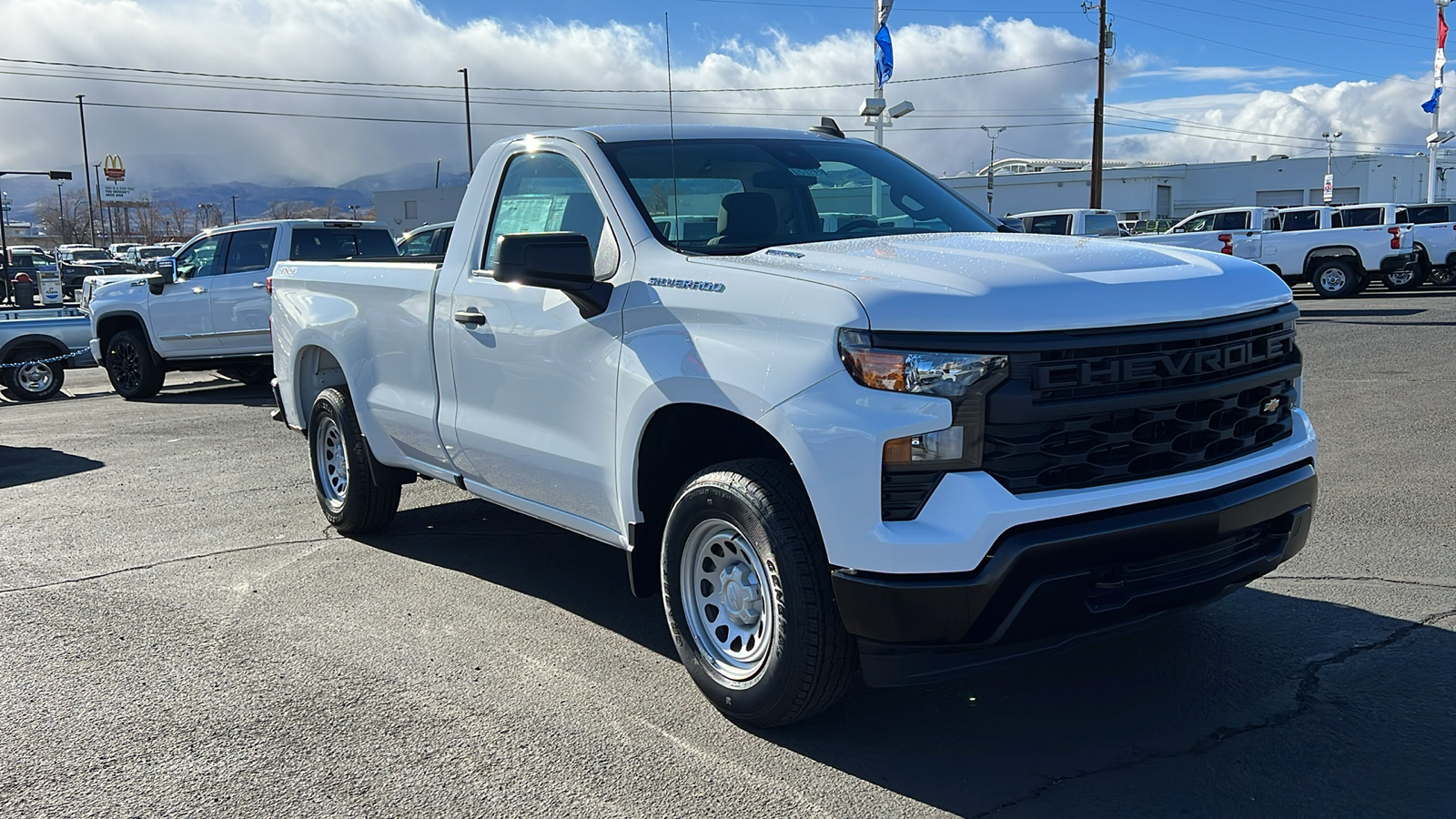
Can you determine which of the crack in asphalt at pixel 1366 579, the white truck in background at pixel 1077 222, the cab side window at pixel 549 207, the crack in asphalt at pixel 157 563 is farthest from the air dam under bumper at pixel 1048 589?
the white truck in background at pixel 1077 222

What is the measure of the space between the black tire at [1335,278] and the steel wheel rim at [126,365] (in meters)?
20.7

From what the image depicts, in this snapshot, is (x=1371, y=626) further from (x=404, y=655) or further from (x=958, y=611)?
(x=404, y=655)

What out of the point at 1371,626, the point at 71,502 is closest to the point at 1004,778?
the point at 1371,626

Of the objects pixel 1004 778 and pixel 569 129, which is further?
pixel 569 129

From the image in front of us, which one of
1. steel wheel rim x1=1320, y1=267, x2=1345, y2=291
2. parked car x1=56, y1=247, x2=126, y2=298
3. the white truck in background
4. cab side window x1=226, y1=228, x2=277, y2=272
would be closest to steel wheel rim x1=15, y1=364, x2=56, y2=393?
cab side window x1=226, y1=228, x2=277, y2=272

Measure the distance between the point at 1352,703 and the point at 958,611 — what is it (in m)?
1.63

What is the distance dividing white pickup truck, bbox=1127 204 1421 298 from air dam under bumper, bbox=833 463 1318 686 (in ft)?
65.0

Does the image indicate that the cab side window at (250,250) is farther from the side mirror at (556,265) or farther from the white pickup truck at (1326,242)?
the white pickup truck at (1326,242)

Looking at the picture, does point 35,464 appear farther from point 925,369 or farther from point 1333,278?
point 1333,278

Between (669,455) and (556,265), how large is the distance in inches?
30.5

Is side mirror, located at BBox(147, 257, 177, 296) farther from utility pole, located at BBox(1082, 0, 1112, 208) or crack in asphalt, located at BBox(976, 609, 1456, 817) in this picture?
utility pole, located at BBox(1082, 0, 1112, 208)

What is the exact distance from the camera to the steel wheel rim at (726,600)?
3754mm

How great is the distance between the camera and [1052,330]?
3252 millimetres

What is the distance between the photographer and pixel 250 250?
13.8 m
